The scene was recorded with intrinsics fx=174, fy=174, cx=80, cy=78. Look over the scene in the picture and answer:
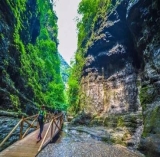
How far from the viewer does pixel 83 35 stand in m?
30.6

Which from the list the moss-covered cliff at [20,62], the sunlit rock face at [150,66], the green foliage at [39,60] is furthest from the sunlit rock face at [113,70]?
the moss-covered cliff at [20,62]

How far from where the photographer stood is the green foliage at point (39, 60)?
20.1m

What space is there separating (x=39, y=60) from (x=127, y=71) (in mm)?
14782

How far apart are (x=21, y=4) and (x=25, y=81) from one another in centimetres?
1061

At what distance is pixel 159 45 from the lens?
1105 cm

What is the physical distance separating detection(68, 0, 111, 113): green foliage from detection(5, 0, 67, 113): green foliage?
14.3 ft

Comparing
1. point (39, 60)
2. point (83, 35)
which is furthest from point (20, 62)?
point (83, 35)

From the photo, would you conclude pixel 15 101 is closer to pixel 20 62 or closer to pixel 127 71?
pixel 20 62

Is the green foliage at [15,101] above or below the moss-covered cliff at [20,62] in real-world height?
below

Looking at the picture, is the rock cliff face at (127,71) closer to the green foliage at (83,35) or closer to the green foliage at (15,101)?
the green foliage at (83,35)

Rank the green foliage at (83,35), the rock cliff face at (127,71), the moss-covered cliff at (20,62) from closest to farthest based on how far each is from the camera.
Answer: the rock cliff face at (127,71)
the moss-covered cliff at (20,62)
the green foliage at (83,35)

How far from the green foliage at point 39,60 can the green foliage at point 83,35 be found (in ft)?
14.3

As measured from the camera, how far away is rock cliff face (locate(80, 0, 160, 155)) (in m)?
10.6

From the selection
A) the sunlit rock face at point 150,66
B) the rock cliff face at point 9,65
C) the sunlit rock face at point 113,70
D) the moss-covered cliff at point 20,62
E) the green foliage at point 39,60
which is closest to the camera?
the sunlit rock face at point 150,66
